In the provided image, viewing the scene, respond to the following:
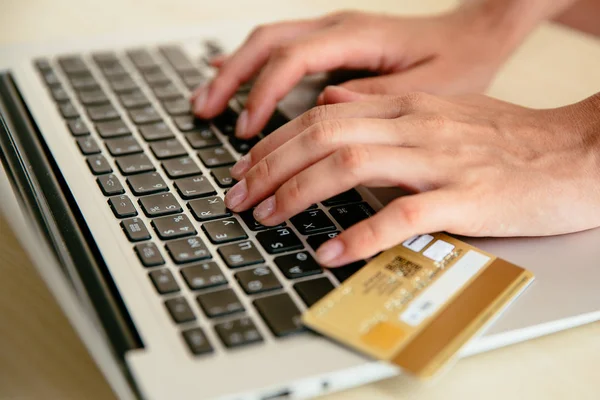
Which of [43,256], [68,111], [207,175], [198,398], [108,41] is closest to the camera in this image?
[198,398]

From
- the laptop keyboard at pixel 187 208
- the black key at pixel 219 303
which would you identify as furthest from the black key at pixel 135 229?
the black key at pixel 219 303

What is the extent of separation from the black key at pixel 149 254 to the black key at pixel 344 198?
0.58 feet

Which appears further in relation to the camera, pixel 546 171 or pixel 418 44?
pixel 418 44

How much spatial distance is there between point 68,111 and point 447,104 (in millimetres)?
434

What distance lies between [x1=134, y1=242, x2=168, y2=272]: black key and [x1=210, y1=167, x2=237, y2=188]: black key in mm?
130

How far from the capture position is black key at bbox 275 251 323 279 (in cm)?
57

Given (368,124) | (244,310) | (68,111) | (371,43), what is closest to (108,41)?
(68,111)

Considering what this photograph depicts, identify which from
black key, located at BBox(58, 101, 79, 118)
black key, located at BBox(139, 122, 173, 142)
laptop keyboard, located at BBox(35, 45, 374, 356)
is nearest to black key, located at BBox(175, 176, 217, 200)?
laptop keyboard, located at BBox(35, 45, 374, 356)

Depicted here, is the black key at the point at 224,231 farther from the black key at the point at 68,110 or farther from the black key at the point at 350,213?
the black key at the point at 68,110

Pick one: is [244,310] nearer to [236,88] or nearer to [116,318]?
[116,318]

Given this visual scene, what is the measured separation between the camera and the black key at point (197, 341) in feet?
1.58

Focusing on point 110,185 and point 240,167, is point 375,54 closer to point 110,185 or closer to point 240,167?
point 240,167

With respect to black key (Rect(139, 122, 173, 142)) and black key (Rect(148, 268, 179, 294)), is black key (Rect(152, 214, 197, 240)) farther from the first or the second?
black key (Rect(139, 122, 173, 142))

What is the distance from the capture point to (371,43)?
2.93ft
